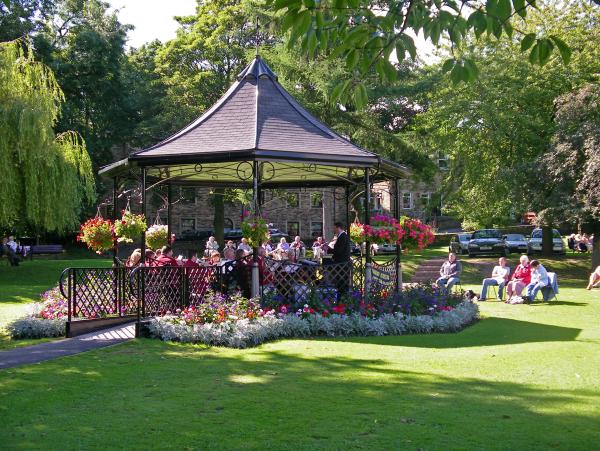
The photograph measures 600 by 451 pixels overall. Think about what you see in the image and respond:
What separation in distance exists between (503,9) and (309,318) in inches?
333

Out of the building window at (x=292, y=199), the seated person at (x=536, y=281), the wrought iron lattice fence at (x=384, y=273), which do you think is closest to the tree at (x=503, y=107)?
the building window at (x=292, y=199)

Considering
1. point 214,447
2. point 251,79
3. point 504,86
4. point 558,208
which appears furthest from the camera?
point 504,86

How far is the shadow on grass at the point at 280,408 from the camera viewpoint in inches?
229

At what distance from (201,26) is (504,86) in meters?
18.8

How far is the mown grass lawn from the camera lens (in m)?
5.86

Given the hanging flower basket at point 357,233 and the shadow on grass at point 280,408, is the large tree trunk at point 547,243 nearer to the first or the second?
the hanging flower basket at point 357,233

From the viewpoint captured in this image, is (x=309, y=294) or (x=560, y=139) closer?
(x=309, y=294)

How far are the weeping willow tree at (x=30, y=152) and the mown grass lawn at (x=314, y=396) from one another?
999 cm

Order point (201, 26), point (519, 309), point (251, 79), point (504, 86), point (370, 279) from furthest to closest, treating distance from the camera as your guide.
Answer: point (201, 26)
point (504, 86)
point (519, 309)
point (251, 79)
point (370, 279)

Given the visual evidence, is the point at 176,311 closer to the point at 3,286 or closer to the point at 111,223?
the point at 111,223

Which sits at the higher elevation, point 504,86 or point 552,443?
point 504,86

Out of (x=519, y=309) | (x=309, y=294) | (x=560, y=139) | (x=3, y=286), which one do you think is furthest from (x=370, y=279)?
(x=560, y=139)

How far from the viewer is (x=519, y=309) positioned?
692 inches

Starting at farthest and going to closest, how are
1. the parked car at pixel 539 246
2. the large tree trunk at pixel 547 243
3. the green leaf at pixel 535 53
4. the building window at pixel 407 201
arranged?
the building window at pixel 407 201 → the parked car at pixel 539 246 → the large tree trunk at pixel 547 243 → the green leaf at pixel 535 53
